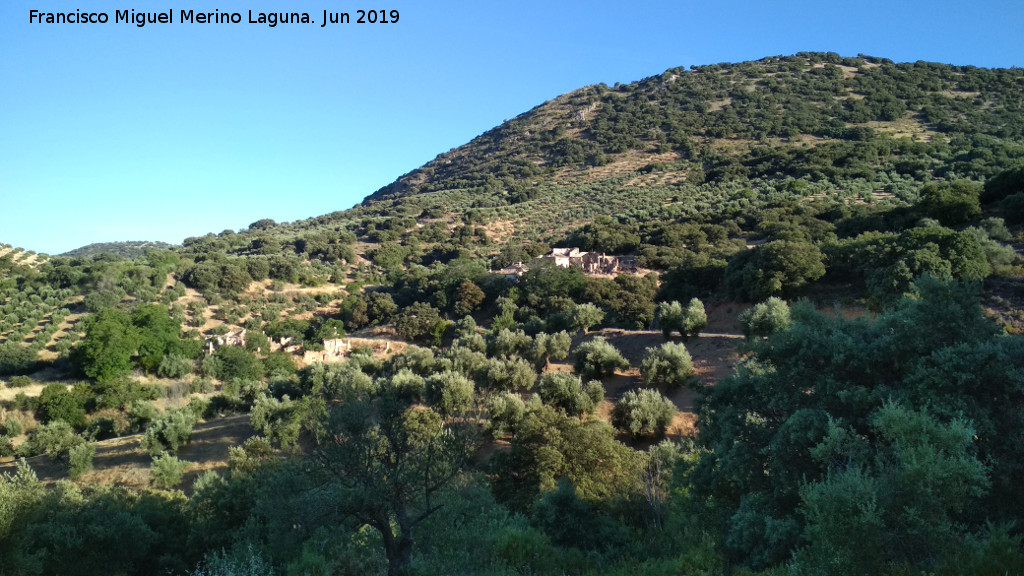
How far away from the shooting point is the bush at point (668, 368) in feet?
53.0

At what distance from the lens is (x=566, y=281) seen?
28891 millimetres

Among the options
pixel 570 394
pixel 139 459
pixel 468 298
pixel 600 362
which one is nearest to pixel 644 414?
pixel 570 394

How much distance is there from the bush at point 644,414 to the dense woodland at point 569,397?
0.08 meters

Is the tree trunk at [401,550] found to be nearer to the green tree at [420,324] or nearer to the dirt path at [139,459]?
the dirt path at [139,459]

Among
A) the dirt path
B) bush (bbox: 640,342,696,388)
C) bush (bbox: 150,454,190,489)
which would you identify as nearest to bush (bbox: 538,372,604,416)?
bush (bbox: 640,342,696,388)

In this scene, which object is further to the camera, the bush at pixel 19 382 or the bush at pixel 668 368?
the bush at pixel 19 382

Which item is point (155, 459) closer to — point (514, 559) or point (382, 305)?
point (514, 559)

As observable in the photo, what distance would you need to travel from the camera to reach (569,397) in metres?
15.4

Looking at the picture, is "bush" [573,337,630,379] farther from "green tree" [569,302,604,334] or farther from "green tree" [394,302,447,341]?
"green tree" [394,302,447,341]

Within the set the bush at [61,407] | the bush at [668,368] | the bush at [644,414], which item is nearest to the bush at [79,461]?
the bush at [61,407]

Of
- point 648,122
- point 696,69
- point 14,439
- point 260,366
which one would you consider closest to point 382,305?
point 260,366

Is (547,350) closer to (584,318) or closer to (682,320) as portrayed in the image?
(584,318)

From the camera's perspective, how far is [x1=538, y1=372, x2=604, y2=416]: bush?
50.1ft

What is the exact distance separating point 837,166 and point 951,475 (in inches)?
2013
